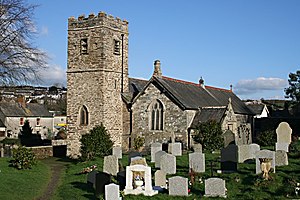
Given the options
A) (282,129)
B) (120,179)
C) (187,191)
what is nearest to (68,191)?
(120,179)

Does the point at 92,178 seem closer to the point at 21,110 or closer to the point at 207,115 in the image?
the point at 207,115

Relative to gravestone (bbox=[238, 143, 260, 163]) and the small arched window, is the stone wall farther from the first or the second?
gravestone (bbox=[238, 143, 260, 163])

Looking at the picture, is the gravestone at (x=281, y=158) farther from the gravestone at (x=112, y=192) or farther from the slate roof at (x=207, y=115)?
the slate roof at (x=207, y=115)

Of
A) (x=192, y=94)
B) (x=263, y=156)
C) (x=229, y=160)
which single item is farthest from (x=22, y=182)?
A: (x=192, y=94)

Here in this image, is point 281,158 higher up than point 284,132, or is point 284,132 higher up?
point 284,132

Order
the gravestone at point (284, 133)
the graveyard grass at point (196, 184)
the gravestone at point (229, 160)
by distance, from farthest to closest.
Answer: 1. the gravestone at point (284, 133)
2. the gravestone at point (229, 160)
3. the graveyard grass at point (196, 184)

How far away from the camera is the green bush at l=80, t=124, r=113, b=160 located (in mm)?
31734

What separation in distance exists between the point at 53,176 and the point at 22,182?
472cm

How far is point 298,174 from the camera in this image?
20109mm

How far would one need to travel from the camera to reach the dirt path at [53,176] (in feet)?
68.0

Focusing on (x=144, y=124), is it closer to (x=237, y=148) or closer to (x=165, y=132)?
(x=165, y=132)

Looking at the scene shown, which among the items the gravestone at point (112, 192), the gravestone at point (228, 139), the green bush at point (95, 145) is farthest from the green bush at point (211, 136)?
the gravestone at point (112, 192)

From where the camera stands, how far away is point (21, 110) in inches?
2670

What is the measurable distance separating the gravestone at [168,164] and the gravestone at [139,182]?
2.89 m
